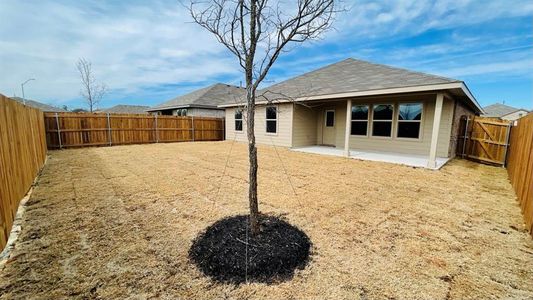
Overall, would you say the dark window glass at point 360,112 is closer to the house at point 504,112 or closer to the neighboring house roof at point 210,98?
the neighboring house roof at point 210,98

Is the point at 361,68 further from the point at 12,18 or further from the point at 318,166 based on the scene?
the point at 12,18

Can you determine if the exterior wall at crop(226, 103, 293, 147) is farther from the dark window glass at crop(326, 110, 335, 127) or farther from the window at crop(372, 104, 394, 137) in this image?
the window at crop(372, 104, 394, 137)

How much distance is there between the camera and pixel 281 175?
6055 millimetres

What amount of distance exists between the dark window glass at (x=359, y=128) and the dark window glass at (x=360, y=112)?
0.93 feet

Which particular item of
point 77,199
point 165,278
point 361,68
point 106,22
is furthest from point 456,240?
point 106,22

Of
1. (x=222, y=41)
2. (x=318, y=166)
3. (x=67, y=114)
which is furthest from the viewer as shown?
(x=67, y=114)

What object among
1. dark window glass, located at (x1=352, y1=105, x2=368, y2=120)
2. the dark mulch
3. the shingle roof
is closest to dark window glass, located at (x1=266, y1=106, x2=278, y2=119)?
the shingle roof

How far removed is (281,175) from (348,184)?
1795 mm

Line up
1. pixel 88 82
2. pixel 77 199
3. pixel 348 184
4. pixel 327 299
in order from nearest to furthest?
pixel 327 299, pixel 77 199, pixel 348 184, pixel 88 82

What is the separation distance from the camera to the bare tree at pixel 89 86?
2128 centimetres

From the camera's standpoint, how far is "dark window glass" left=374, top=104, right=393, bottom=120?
30.4 feet

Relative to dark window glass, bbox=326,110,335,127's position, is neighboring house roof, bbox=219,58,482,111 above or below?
above

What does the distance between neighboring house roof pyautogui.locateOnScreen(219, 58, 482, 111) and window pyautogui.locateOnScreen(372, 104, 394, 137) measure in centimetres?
137

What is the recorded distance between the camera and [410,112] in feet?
28.8
